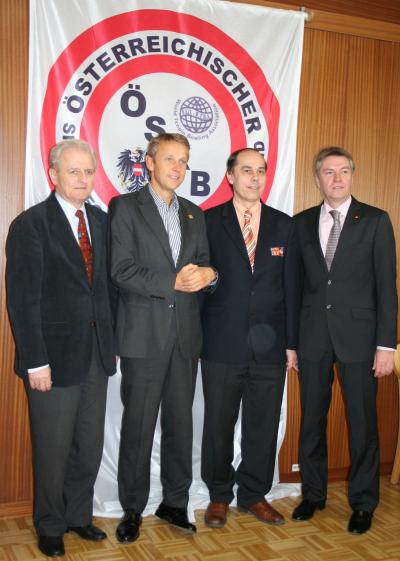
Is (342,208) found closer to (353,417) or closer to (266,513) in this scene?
(353,417)

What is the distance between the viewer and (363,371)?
305 cm

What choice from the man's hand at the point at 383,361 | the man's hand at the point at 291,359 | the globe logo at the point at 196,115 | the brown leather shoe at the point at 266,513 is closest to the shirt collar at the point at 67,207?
the globe logo at the point at 196,115

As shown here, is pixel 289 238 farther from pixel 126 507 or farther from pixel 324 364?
pixel 126 507

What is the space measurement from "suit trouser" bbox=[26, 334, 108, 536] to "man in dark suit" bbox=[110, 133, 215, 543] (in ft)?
0.47

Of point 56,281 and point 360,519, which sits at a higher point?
point 56,281

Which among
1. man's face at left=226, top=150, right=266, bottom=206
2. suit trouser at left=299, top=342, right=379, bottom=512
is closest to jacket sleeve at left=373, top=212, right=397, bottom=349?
suit trouser at left=299, top=342, right=379, bottom=512

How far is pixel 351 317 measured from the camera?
119 inches

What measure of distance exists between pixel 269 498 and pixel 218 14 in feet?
9.04

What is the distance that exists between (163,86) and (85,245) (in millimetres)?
1127

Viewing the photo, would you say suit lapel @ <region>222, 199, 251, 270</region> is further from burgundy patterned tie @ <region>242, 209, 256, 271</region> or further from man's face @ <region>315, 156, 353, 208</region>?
man's face @ <region>315, 156, 353, 208</region>

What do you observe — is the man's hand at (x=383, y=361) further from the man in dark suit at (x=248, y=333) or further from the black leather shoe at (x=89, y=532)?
the black leather shoe at (x=89, y=532)

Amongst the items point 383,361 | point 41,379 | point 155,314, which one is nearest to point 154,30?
point 155,314

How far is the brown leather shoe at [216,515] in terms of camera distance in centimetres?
302

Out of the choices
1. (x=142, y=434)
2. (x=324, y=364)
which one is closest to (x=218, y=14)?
(x=324, y=364)
